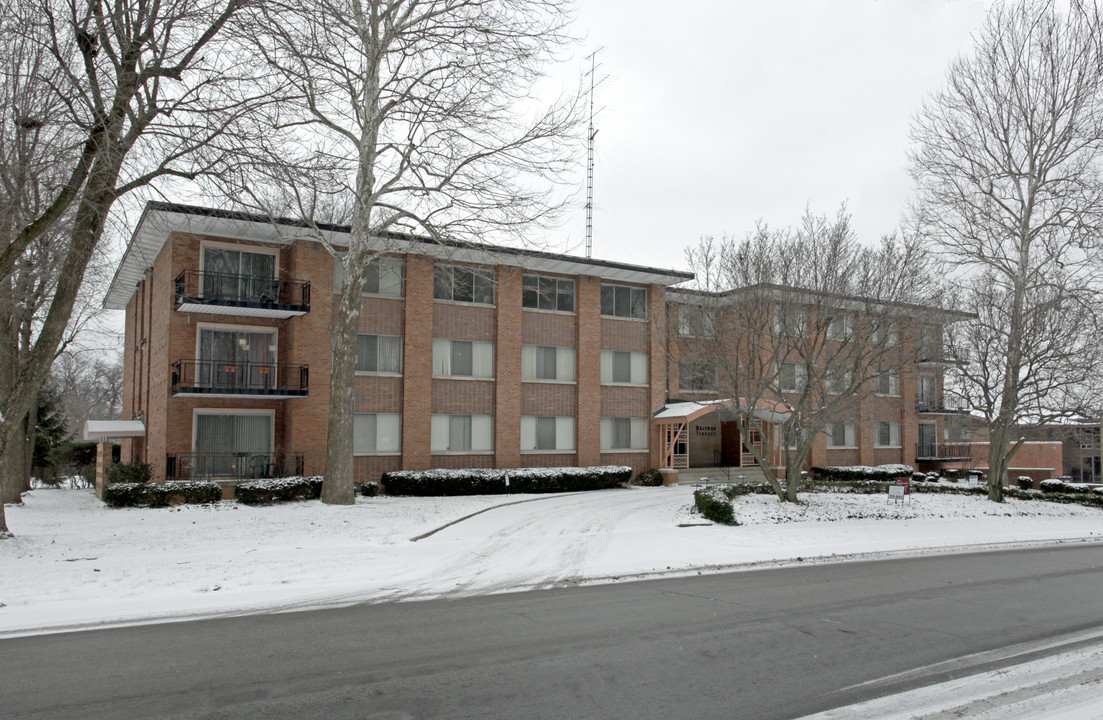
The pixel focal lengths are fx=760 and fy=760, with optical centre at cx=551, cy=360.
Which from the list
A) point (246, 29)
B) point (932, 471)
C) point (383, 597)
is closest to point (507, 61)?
point (246, 29)

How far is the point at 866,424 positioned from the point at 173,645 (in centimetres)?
3139

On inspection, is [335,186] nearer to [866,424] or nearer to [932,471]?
[866,424]

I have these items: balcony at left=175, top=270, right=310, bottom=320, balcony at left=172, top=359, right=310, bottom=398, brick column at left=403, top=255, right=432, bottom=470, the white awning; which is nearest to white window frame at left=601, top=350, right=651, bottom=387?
brick column at left=403, top=255, right=432, bottom=470

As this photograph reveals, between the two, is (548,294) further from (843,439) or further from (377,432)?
(843,439)

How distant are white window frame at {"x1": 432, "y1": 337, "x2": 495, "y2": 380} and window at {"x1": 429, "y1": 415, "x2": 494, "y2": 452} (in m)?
1.47

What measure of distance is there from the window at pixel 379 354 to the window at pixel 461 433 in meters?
2.44

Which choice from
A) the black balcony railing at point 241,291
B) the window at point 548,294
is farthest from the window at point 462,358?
the black balcony railing at point 241,291

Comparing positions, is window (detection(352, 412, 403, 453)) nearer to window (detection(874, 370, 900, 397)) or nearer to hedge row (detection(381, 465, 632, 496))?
hedge row (detection(381, 465, 632, 496))

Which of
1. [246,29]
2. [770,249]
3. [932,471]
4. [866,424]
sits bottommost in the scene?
[932,471]

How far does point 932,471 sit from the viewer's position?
38.8 metres

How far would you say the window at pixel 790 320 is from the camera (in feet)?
65.7

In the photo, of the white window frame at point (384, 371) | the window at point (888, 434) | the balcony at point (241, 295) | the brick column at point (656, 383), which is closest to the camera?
the balcony at point (241, 295)

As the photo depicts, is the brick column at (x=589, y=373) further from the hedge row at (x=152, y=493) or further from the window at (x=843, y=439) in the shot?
the hedge row at (x=152, y=493)

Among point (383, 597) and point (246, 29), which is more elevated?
point (246, 29)
